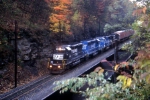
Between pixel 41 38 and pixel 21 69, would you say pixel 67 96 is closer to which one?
pixel 21 69

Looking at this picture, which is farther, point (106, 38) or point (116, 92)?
point (106, 38)

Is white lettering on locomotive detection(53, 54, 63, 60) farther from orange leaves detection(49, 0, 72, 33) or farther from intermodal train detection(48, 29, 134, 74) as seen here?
orange leaves detection(49, 0, 72, 33)

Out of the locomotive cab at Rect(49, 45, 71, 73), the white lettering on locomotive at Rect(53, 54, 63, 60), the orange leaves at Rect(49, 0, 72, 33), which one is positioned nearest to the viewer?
the locomotive cab at Rect(49, 45, 71, 73)

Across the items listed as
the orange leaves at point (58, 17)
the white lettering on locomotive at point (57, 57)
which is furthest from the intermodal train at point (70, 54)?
the orange leaves at point (58, 17)

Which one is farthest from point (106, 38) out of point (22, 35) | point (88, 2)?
point (22, 35)

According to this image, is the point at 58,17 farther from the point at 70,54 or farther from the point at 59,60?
the point at 59,60

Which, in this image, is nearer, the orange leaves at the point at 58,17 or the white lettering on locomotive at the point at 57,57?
the white lettering on locomotive at the point at 57,57

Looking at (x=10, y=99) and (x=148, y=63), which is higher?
(x=148, y=63)

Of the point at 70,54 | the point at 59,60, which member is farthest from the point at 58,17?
the point at 59,60

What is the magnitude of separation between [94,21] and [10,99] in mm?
37401

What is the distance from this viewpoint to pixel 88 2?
44.0 m

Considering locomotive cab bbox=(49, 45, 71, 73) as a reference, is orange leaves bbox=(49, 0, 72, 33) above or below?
above

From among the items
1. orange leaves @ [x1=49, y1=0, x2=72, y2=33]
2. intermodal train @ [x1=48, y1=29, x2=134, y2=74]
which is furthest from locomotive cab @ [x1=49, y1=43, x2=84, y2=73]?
orange leaves @ [x1=49, y1=0, x2=72, y2=33]

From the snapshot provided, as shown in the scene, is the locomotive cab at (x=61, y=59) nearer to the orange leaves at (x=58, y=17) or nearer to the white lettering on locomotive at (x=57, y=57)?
the white lettering on locomotive at (x=57, y=57)
